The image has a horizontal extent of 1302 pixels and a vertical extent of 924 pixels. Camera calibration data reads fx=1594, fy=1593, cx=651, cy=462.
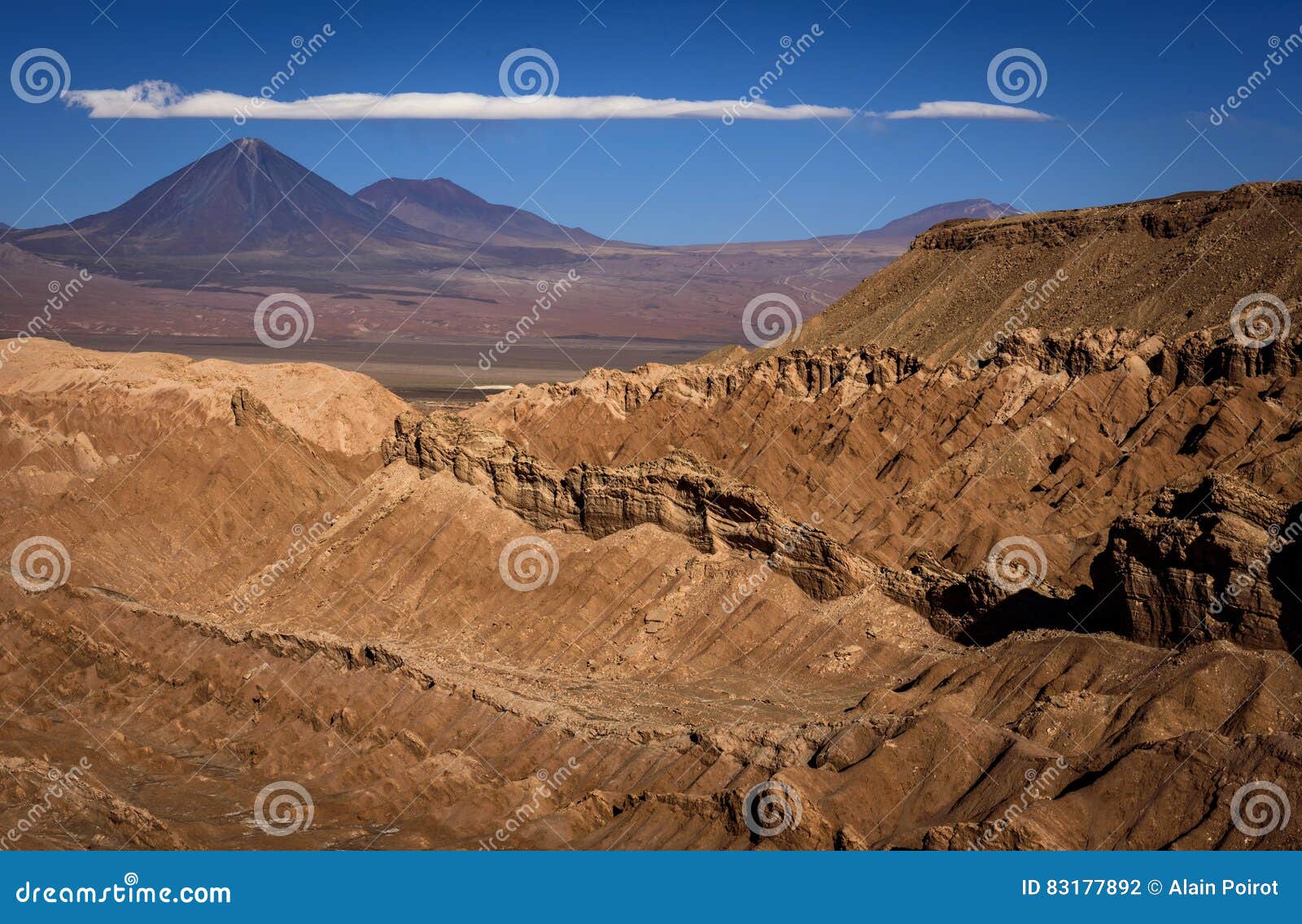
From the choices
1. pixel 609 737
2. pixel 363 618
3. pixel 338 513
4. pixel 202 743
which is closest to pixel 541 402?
pixel 338 513

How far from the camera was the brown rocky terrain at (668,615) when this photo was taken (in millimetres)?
25438

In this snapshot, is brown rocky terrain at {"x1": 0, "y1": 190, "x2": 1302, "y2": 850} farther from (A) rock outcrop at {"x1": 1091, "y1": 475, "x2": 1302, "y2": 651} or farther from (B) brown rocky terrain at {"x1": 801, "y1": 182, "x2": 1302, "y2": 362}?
(B) brown rocky terrain at {"x1": 801, "y1": 182, "x2": 1302, "y2": 362}

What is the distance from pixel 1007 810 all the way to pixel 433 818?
1150cm

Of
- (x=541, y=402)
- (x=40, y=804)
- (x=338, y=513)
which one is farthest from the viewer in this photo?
(x=541, y=402)

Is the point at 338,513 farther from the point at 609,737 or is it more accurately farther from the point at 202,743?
the point at 609,737

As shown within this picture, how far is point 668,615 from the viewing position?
1558 inches

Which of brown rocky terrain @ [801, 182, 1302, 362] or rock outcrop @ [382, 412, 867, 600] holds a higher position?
brown rocky terrain @ [801, 182, 1302, 362]

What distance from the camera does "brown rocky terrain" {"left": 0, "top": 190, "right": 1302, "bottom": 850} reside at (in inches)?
1001

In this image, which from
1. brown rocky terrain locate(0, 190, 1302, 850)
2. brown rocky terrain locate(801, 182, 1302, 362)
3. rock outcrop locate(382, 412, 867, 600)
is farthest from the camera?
brown rocky terrain locate(801, 182, 1302, 362)

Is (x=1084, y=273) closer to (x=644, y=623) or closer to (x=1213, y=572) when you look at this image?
(x=644, y=623)

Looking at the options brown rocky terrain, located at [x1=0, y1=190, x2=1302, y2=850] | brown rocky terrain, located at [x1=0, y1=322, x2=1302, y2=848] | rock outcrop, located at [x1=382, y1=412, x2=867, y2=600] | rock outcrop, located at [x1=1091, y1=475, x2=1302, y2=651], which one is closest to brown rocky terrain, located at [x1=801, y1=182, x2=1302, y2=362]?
brown rocky terrain, located at [x1=0, y1=190, x2=1302, y2=850]

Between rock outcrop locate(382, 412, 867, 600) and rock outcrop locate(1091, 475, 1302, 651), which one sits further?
rock outcrop locate(382, 412, 867, 600)

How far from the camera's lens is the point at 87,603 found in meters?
44.8

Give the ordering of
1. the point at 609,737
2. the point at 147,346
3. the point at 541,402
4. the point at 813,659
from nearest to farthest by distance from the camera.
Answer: the point at 609,737 → the point at 813,659 → the point at 541,402 → the point at 147,346
